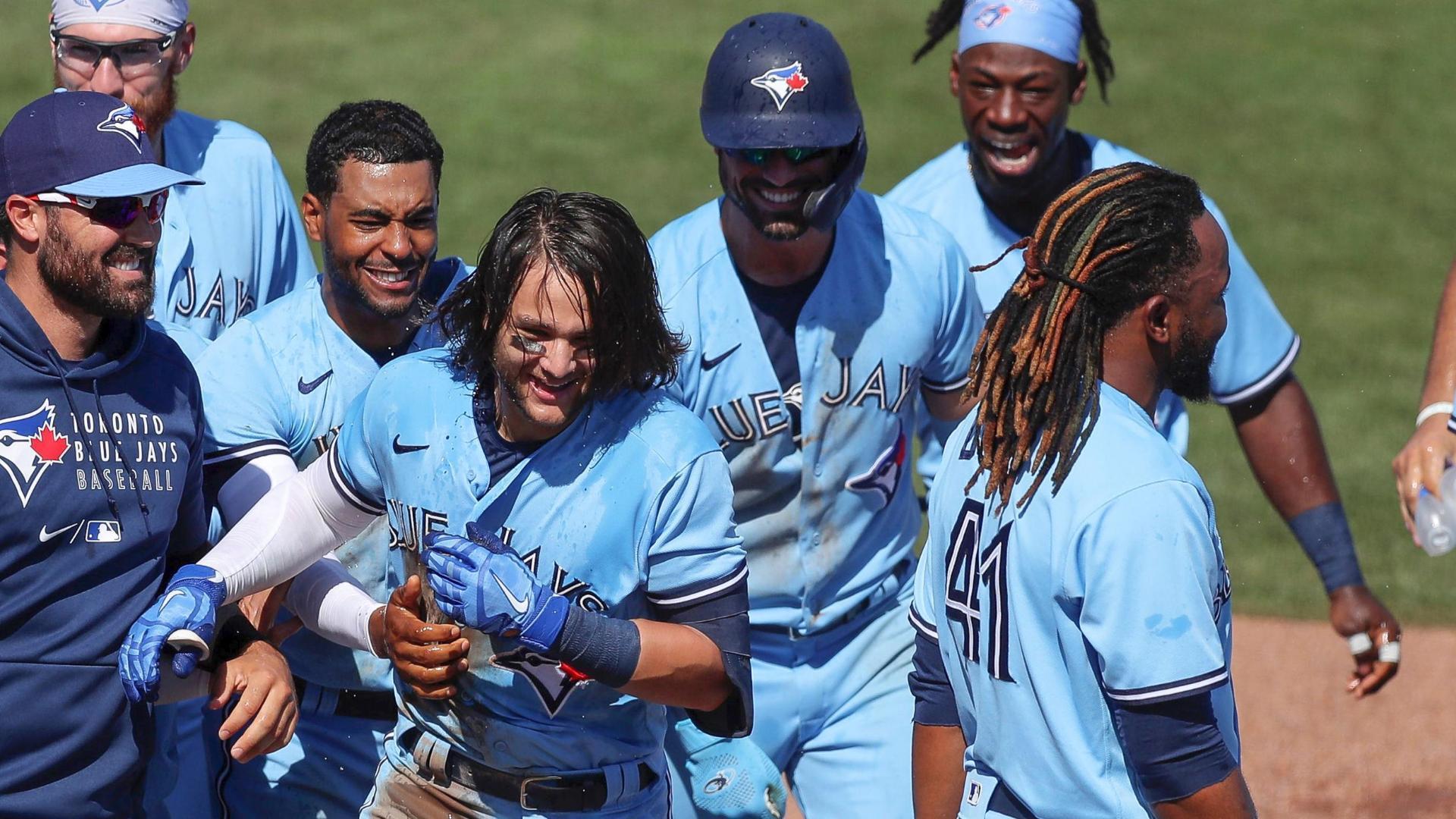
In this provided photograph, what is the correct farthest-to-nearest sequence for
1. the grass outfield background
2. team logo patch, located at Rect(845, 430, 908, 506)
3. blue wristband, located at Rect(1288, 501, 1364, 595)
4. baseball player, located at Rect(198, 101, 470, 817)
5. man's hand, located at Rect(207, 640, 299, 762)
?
1. the grass outfield background
2. blue wristband, located at Rect(1288, 501, 1364, 595)
3. team logo patch, located at Rect(845, 430, 908, 506)
4. baseball player, located at Rect(198, 101, 470, 817)
5. man's hand, located at Rect(207, 640, 299, 762)

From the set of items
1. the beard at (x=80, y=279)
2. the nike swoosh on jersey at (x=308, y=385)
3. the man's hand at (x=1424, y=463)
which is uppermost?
the beard at (x=80, y=279)

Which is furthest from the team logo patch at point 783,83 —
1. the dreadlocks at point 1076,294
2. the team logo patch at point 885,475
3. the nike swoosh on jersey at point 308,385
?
the dreadlocks at point 1076,294

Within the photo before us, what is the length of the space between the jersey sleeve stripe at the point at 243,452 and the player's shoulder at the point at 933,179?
198cm

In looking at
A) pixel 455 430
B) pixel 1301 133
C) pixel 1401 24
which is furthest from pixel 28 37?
pixel 455 430

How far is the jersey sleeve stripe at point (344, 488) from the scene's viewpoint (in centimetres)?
342

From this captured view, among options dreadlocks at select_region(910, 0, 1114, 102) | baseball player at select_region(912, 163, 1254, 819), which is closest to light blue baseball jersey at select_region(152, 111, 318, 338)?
dreadlocks at select_region(910, 0, 1114, 102)

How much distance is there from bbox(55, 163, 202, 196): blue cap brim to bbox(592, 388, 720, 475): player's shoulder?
0.93 m

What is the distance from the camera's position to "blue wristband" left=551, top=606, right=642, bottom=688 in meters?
2.99

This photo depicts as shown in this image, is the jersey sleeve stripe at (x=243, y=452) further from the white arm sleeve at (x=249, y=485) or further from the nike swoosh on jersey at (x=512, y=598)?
the nike swoosh on jersey at (x=512, y=598)

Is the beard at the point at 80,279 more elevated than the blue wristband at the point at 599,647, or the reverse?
the beard at the point at 80,279

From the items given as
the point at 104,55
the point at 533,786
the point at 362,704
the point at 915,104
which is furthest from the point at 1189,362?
the point at 915,104

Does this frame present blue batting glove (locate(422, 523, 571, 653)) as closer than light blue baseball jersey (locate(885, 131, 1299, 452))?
Yes

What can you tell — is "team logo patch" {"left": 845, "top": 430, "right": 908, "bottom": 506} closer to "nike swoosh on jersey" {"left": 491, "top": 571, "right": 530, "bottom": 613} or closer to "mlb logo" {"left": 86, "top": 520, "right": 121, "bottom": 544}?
"nike swoosh on jersey" {"left": 491, "top": 571, "right": 530, "bottom": 613}

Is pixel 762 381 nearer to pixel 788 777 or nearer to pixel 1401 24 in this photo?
pixel 788 777
